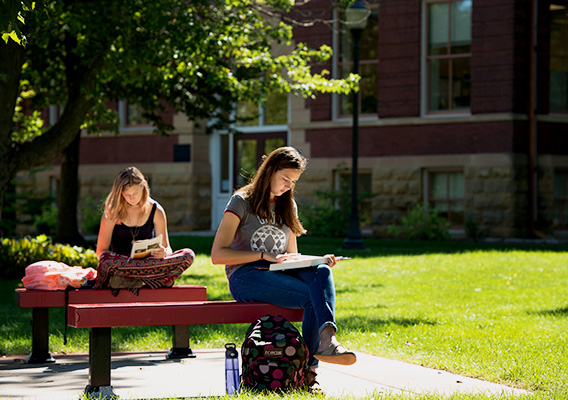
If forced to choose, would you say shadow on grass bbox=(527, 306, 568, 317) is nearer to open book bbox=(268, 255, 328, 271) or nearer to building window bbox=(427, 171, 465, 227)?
open book bbox=(268, 255, 328, 271)

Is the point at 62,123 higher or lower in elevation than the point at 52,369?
higher

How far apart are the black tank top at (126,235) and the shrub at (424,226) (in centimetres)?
1425

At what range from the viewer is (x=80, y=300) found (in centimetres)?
690

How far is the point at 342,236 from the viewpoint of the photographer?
21828mm

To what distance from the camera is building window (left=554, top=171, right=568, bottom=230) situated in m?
21.8

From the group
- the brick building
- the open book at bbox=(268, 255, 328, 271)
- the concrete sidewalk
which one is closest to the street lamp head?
the brick building

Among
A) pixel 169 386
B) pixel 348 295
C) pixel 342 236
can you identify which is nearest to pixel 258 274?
pixel 169 386

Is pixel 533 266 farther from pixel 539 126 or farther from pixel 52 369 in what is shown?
pixel 52 369

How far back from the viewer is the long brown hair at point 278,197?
6258 millimetres

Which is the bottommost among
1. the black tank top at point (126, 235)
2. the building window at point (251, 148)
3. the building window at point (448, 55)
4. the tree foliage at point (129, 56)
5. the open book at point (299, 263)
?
the open book at point (299, 263)

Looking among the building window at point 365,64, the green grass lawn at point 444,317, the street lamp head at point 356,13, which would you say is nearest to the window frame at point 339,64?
the building window at point 365,64

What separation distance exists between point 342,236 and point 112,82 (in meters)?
7.88

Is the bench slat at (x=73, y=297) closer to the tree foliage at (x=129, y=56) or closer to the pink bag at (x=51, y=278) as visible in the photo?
the pink bag at (x=51, y=278)

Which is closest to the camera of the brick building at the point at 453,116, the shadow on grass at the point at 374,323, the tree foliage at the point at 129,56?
the shadow on grass at the point at 374,323
